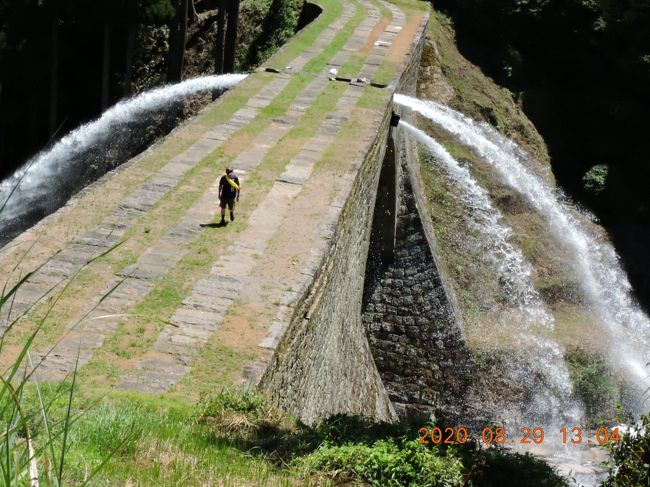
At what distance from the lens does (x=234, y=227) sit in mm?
9969

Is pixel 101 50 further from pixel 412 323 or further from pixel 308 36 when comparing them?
pixel 412 323

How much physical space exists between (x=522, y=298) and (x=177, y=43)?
1083 cm

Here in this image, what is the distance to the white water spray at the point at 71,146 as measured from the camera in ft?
52.3

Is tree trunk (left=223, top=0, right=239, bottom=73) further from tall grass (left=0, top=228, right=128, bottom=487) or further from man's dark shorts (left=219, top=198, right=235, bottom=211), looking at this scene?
tall grass (left=0, top=228, right=128, bottom=487)

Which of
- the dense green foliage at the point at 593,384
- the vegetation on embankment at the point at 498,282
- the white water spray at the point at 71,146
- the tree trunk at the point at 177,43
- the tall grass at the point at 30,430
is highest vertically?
the tall grass at the point at 30,430

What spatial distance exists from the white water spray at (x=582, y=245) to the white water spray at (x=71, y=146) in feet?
16.8

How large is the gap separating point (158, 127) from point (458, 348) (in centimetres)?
1029

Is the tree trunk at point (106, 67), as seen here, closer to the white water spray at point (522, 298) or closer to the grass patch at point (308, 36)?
the grass patch at point (308, 36)

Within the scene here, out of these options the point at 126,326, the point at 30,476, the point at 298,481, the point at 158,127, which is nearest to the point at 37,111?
the point at 158,127

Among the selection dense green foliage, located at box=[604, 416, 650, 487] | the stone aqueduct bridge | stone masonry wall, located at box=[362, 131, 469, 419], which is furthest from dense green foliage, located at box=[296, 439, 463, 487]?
stone masonry wall, located at box=[362, 131, 469, 419]

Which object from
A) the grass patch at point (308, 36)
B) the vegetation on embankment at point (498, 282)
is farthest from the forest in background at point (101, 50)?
the vegetation on embankment at point (498, 282)

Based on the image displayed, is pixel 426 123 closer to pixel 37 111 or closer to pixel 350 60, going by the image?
pixel 350 60

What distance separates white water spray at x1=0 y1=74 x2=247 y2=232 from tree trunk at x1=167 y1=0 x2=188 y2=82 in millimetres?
1473

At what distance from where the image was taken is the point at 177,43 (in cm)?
2145
